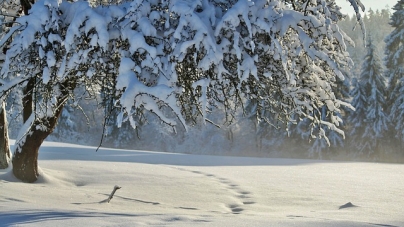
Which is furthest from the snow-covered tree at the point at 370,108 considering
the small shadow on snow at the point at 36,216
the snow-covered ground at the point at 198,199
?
the small shadow on snow at the point at 36,216

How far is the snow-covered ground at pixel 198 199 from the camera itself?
5.64 meters

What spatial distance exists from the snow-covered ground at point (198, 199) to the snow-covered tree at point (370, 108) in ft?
73.2

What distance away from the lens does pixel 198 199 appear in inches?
358

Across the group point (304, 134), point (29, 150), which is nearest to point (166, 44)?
point (29, 150)

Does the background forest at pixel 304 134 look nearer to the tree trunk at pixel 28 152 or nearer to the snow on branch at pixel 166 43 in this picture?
the tree trunk at pixel 28 152

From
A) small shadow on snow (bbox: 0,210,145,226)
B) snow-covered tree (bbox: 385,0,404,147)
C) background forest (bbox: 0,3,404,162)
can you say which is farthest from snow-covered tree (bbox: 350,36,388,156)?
small shadow on snow (bbox: 0,210,145,226)

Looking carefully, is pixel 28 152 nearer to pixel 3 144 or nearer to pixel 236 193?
pixel 3 144

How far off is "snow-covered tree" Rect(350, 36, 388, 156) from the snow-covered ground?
22.3 meters

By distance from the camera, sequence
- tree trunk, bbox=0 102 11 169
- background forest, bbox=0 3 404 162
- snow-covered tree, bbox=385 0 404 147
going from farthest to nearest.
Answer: background forest, bbox=0 3 404 162 < snow-covered tree, bbox=385 0 404 147 < tree trunk, bbox=0 102 11 169

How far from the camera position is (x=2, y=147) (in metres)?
10.6

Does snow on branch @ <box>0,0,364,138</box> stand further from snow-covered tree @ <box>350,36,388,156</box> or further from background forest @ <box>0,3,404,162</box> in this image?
snow-covered tree @ <box>350,36,388,156</box>

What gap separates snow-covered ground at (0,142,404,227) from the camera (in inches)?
222

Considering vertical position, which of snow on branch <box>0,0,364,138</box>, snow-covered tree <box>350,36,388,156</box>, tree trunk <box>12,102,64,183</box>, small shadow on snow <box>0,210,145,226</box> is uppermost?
snow-covered tree <box>350,36,388,156</box>

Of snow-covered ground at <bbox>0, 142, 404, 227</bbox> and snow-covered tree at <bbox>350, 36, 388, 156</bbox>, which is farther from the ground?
snow-covered tree at <bbox>350, 36, 388, 156</bbox>
